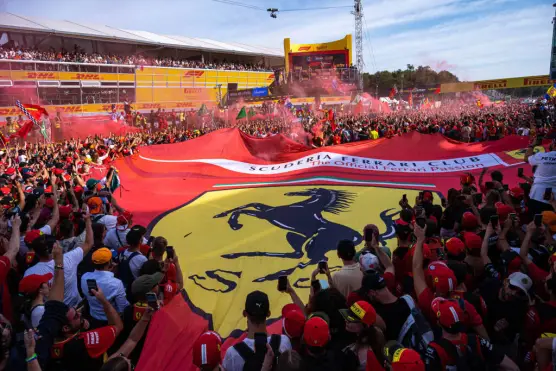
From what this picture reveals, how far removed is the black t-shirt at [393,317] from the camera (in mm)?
2775

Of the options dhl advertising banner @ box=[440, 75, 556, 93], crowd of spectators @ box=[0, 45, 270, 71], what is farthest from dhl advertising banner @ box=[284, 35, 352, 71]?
dhl advertising banner @ box=[440, 75, 556, 93]

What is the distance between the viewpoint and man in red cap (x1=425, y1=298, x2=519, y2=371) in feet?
7.44

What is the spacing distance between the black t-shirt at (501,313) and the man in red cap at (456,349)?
65 cm

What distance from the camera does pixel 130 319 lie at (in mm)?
3174

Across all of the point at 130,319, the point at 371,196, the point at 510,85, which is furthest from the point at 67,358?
the point at 510,85

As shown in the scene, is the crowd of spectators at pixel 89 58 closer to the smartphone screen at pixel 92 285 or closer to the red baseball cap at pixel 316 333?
the smartphone screen at pixel 92 285

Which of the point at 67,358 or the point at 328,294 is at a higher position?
the point at 328,294

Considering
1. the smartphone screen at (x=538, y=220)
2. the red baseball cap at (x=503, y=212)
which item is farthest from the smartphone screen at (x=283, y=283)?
the red baseball cap at (x=503, y=212)

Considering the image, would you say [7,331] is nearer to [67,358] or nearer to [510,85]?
[67,358]

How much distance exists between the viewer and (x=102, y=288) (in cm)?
334

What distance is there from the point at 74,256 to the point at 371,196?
6591 mm

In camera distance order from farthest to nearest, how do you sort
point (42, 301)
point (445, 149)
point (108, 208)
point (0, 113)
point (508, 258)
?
point (0, 113), point (445, 149), point (108, 208), point (508, 258), point (42, 301)

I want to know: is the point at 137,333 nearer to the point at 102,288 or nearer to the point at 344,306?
the point at 102,288

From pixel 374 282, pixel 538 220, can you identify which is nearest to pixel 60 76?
pixel 374 282
